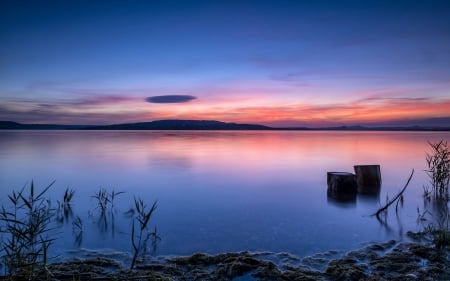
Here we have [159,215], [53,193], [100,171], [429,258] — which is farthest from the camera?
[100,171]

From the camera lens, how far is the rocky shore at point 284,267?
5172mm

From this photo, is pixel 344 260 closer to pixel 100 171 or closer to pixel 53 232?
pixel 53 232

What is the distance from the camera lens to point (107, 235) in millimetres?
7621

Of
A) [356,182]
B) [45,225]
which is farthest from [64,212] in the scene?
[356,182]

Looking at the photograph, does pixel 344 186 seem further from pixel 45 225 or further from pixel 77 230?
pixel 45 225

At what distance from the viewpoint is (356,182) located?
1252 centimetres

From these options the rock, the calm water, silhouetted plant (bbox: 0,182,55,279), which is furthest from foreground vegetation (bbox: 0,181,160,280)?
the rock

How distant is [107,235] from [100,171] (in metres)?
11.7

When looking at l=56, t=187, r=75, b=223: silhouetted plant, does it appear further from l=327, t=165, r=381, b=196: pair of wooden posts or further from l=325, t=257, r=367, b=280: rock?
l=327, t=165, r=381, b=196: pair of wooden posts

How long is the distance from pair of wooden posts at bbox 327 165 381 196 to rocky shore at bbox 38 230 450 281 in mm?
5630

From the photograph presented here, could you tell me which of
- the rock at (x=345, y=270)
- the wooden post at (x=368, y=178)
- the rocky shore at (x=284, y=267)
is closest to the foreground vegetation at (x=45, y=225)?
the rocky shore at (x=284, y=267)

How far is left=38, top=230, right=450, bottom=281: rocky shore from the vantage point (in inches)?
204

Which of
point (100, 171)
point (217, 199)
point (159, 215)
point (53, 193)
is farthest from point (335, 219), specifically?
point (100, 171)

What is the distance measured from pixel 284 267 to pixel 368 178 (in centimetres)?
904
